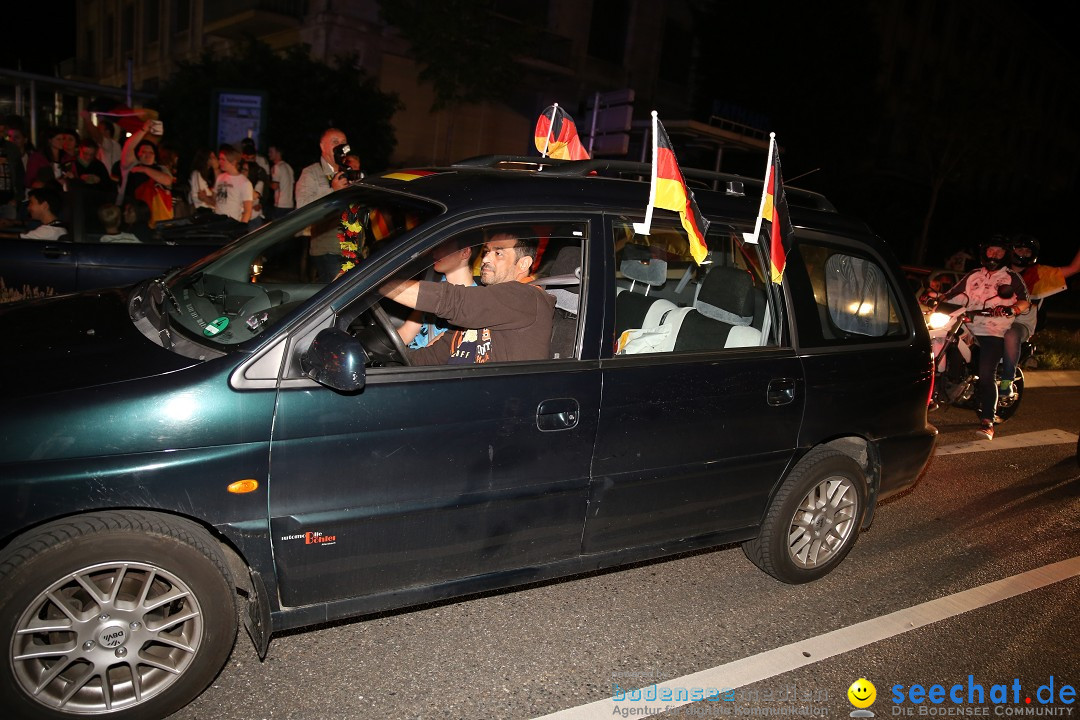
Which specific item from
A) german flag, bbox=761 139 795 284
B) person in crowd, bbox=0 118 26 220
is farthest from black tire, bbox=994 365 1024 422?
person in crowd, bbox=0 118 26 220

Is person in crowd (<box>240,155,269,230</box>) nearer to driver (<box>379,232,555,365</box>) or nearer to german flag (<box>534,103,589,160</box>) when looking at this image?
german flag (<box>534,103,589,160</box>)

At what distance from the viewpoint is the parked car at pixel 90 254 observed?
582cm

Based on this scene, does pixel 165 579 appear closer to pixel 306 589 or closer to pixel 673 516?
pixel 306 589

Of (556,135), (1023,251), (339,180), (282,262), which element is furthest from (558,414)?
(1023,251)

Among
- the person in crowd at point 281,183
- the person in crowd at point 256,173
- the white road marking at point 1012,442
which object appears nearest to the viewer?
the white road marking at point 1012,442

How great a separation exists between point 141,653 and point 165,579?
0.92 ft

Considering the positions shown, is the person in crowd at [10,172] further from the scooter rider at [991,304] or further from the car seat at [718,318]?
the scooter rider at [991,304]

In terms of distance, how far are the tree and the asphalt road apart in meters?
16.0

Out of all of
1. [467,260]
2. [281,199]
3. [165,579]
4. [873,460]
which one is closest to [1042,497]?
[873,460]

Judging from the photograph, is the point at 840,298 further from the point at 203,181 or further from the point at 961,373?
the point at 203,181

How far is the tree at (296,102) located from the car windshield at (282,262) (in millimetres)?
15040

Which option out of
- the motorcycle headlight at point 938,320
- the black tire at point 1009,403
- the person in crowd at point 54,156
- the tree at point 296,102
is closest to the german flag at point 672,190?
the motorcycle headlight at point 938,320

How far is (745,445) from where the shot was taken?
3562 millimetres

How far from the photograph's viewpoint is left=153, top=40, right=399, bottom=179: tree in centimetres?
1795
